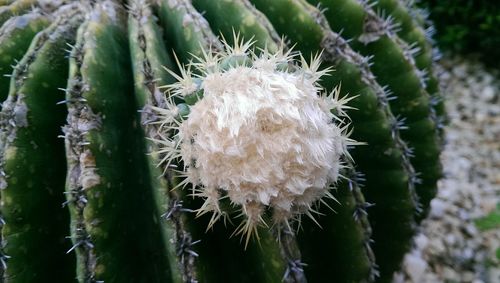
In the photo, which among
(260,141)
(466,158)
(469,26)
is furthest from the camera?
(469,26)

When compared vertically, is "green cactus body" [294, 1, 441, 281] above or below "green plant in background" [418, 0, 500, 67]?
above

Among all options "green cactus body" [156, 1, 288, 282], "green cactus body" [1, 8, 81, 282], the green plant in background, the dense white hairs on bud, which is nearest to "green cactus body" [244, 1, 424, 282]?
"green cactus body" [156, 1, 288, 282]

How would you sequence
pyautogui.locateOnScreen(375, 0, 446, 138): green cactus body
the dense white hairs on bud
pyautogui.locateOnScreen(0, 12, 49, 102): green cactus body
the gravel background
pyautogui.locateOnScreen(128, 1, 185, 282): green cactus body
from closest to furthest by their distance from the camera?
1. the dense white hairs on bud
2. pyautogui.locateOnScreen(128, 1, 185, 282): green cactus body
3. pyautogui.locateOnScreen(0, 12, 49, 102): green cactus body
4. pyautogui.locateOnScreen(375, 0, 446, 138): green cactus body
5. the gravel background

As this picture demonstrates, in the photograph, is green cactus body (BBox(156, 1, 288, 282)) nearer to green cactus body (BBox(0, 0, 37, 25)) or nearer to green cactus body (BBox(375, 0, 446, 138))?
green cactus body (BBox(0, 0, 37, 25))

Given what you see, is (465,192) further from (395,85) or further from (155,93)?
(155,93)

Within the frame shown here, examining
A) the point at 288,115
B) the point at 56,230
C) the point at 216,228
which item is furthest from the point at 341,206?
the point at 56,230

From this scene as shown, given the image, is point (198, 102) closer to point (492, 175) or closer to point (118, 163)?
point (118, 163)

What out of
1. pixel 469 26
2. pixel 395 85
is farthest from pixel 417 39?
pixel 469 26
